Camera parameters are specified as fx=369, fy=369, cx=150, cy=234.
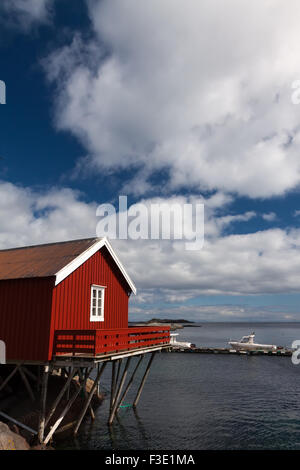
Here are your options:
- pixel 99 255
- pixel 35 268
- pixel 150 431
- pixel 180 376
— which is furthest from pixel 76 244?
pixel 180 376

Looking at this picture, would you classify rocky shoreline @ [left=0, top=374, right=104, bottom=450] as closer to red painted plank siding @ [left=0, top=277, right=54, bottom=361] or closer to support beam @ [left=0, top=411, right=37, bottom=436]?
support beam @ [left=0, top=411, right=37, bottom=436]

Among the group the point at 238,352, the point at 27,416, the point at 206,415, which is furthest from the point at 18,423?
the point at 238,352

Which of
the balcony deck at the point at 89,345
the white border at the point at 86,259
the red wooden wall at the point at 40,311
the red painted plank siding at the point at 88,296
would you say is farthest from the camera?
the red painted plank siding at the point at 88,296

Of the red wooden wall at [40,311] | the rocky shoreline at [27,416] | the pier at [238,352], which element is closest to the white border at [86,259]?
the red wooden wall at [40,311]

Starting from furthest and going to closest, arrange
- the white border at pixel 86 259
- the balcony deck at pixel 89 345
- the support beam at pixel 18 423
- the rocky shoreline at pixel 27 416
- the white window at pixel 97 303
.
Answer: the white window at pixel 97 303
the white border at pixel 86 259
the support beam at pixel 18 423
the balcony deck at pixel 89 345
the rocky shoreline at pixel 27 416

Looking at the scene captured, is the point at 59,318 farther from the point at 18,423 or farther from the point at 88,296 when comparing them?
the point at 18,423

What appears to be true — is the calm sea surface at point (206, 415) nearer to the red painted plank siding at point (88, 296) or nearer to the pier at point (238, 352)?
the red painted plank siding at point (88, 296)

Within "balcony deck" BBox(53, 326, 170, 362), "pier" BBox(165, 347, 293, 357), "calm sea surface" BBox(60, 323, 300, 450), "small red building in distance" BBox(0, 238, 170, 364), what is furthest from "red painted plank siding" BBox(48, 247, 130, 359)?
"pier" BBox(165, 347, 293, 357)

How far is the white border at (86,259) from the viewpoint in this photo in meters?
15.5

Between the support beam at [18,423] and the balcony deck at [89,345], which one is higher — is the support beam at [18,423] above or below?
below

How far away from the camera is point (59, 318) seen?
15.7 meters

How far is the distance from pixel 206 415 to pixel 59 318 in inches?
448
